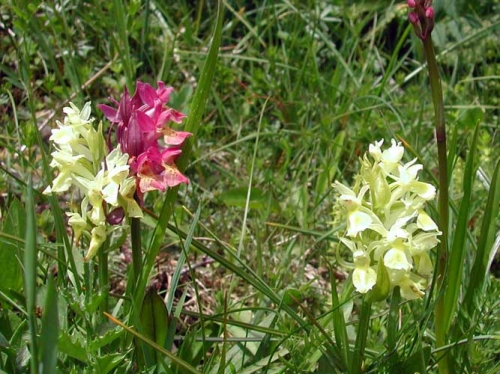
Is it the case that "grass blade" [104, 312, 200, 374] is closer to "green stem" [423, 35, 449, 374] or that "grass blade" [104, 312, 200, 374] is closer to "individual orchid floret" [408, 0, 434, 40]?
"green stem" [423, 35, 449, 374]

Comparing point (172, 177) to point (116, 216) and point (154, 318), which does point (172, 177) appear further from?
point (154, 318)

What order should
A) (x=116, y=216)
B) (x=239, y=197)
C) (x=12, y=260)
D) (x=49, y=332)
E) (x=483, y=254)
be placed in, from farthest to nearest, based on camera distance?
1. (x=239, y=197)
2. (x=12, y=260)
3. (x=483, y=254)
4. (x=116, y=216)
5. (x=49, y=332)

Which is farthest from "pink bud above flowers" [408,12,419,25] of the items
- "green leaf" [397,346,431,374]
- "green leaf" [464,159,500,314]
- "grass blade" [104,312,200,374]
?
"grass blade" [104,312,200,374]

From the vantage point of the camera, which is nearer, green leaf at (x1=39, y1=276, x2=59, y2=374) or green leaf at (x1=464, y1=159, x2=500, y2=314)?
green leaf at (x1=39, y1=276, x2=59, y2=374)

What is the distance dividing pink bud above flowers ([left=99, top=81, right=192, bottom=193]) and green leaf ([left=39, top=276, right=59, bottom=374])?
35cm

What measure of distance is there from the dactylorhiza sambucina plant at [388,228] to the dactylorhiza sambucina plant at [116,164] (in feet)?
1.04

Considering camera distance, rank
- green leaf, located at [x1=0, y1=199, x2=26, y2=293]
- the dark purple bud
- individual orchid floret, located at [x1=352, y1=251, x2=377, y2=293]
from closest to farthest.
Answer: individual orchid floret, located at [x1=352, y1=251, x2=377, y2=293] < the dark purple bud < green leaf, located at [x1=0, y1=199, x2=26, y2=293]

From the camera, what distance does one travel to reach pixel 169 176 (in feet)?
4.49

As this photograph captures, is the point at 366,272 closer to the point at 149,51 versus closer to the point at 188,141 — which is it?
the point at 188,141

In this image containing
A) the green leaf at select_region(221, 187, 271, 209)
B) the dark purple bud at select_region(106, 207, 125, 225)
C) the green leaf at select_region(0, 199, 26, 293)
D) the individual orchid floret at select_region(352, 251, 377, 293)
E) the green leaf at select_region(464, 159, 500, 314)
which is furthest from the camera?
the green leaf at select_region(221, 187, 271, 209)

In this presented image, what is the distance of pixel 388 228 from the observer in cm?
130

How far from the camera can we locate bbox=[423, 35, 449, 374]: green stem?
131cm

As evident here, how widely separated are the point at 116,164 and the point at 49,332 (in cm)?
38

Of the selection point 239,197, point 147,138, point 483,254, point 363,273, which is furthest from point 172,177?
point 239,197
